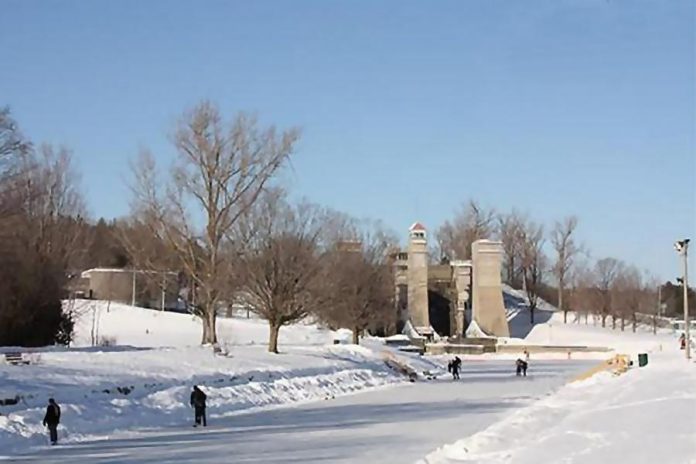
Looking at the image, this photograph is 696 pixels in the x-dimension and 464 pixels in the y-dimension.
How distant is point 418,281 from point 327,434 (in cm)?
6314

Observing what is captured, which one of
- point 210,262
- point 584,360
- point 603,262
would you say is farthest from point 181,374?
point 603,262

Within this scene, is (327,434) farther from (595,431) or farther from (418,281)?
(418,281)

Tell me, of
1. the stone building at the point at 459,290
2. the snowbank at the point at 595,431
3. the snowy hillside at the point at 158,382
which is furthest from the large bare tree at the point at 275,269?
the stone building at the point at 459,290

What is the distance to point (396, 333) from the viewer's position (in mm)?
83188

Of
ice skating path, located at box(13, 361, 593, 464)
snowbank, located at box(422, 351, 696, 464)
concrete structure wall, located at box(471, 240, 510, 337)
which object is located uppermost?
concrete structure wall, located at box(471, 240, 510, 337)

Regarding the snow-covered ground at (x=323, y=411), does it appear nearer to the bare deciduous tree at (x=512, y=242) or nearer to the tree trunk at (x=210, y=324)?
the tree trunk at (x=210, y=324)

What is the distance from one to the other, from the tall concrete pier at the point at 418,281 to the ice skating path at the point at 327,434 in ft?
155

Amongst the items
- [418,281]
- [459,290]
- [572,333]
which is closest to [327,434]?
[418,281]

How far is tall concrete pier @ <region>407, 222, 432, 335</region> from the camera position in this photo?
84.8 m

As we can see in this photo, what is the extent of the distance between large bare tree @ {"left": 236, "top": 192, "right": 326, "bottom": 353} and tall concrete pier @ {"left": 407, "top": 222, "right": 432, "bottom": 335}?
35971mm

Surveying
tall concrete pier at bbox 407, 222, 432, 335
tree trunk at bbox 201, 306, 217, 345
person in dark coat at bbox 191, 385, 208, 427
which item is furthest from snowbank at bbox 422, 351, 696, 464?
tall concrete pier at bbox 407, 222, 432, 335

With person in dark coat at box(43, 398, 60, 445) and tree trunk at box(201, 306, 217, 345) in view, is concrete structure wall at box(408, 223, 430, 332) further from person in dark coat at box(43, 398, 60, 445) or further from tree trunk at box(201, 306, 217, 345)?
person in dark coat at box(43, 398, 60, 445)

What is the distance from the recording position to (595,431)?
72.7 ft

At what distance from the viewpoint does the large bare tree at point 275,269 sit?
4556 centimetres
